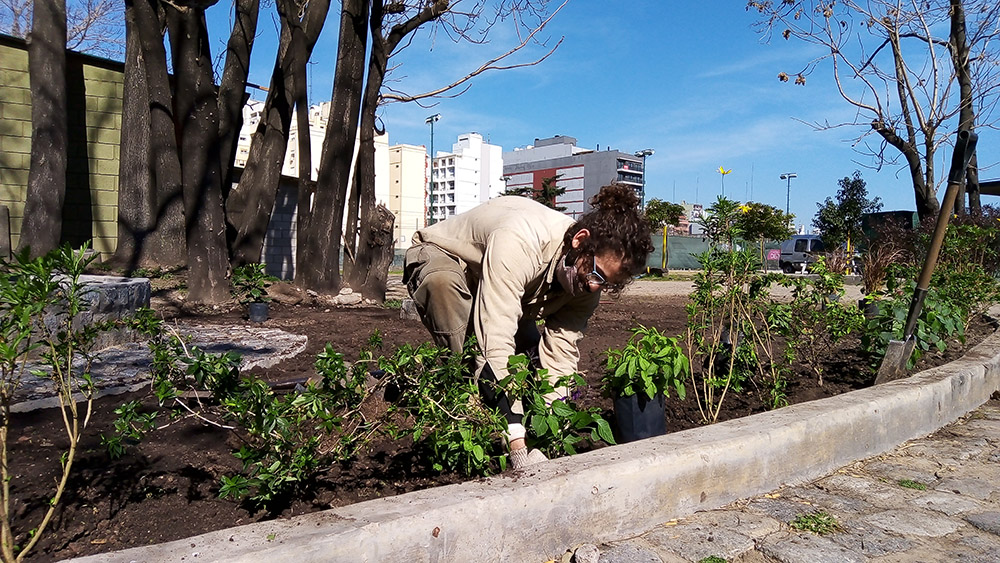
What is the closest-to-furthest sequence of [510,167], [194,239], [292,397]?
1. [292,397]
2. [194,239]
3. [510,167]

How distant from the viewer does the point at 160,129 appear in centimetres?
859

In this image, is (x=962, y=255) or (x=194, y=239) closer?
(x=962, y=255)

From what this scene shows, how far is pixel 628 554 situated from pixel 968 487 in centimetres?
182

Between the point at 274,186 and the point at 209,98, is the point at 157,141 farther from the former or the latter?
the point at 274,186

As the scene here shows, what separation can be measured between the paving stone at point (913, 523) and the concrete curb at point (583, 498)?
400 mm

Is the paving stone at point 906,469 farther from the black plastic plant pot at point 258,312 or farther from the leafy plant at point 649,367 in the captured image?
the black plastic plant pot at point 258,312

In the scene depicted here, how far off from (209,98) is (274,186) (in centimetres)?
202

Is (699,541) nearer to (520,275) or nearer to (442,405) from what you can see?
(442,405)

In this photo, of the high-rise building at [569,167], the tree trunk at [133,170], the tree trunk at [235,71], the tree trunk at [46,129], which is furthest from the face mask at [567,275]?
the high-rise building at [569,167]

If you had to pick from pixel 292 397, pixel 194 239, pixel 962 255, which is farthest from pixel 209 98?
pixel 962 255

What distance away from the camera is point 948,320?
4.58 m

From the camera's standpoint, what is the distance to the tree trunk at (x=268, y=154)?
1008cm

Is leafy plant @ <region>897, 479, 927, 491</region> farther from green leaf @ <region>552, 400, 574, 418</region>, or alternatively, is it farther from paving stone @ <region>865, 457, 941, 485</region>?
green leaf @ <region>552, 400, 574, 418</region>

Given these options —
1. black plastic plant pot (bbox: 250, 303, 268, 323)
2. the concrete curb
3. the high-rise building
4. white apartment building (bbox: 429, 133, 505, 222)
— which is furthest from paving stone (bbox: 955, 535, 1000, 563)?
white apartment building (bbox: 429, 133, 505, 222)
